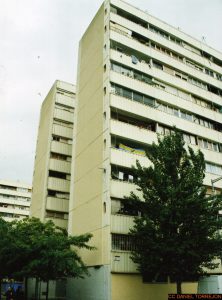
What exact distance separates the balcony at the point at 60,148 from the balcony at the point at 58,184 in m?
3.26

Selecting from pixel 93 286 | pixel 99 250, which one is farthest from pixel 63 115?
pixel 93 286

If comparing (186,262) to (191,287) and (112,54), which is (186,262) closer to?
(191,287)

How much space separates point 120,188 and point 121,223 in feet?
8.14

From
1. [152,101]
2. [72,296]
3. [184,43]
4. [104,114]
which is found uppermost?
[184,43]

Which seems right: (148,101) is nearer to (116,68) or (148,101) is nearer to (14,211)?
(116,68)

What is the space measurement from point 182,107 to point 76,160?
11036 millimetres

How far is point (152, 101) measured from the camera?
28.5 meters

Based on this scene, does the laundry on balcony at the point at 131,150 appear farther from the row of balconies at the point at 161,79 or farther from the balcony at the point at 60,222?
the balcony at the point at 60,222

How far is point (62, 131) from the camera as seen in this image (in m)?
Result: 36.8

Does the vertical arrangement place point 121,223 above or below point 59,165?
below

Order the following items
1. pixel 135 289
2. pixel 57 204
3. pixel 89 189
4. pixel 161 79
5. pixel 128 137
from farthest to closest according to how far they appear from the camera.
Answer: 1. pixel 57 204
2. pixel 161 79
3. pixel 89 189
4. pixel 128 137
5. pixel 135 289

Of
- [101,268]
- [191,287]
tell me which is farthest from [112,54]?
[191,287]

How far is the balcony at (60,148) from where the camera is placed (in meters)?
35.5

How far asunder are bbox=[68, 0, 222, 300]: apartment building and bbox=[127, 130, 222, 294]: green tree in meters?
2.64
